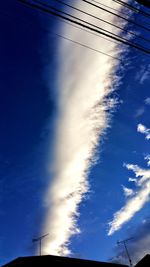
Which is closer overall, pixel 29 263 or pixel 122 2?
pixel 122 2

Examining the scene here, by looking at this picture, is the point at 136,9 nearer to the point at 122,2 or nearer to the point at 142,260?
the point at 122,2

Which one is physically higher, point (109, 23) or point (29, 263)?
point (29, 263)

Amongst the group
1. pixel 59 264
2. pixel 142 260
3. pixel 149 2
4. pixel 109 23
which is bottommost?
pixel 149 2

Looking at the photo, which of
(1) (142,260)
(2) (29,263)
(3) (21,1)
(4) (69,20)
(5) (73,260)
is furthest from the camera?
(1) (142,260)

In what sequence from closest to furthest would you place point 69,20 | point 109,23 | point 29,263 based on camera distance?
point 69,20 → point 109,23 → point 29,263

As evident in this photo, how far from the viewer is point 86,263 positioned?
2361cm

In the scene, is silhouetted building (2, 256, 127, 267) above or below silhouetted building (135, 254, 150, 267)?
below

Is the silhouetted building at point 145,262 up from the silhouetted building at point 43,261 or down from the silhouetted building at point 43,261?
up

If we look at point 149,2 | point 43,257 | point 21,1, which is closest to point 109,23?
point 149,2

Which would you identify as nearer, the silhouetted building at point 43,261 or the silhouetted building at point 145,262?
the silhouetted building at point 43,261

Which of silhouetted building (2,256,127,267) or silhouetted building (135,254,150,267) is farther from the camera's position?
silhouetted building (135,254,150,267)

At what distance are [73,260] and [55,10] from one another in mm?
21329

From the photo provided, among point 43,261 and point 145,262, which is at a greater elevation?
point 145,262

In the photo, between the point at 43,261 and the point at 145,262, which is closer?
the point at 43,261
